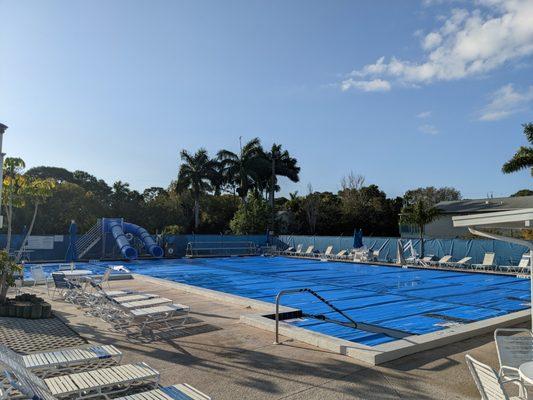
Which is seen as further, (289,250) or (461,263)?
(289,250)

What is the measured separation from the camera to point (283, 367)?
5555 mm

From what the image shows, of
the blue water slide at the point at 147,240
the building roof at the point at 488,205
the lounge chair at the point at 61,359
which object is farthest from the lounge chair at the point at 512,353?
the building roof at the point at 488,205

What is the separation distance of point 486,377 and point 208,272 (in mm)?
17922

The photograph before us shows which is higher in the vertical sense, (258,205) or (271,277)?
(258,205)

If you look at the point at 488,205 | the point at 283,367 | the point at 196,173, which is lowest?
the point at 283,367

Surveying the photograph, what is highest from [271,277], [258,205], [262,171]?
[262,171]

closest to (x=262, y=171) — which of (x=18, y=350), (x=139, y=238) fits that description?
(x=139, y=238)

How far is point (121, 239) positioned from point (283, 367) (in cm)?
2185

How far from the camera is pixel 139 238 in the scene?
92.6ft

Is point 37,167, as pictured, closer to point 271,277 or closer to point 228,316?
point 271,277

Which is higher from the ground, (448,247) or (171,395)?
(448,247)

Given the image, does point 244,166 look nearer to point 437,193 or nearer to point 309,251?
point 309,251

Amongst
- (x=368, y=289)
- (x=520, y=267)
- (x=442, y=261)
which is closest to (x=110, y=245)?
(x=368, y=289)

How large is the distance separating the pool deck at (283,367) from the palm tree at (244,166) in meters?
33.4
